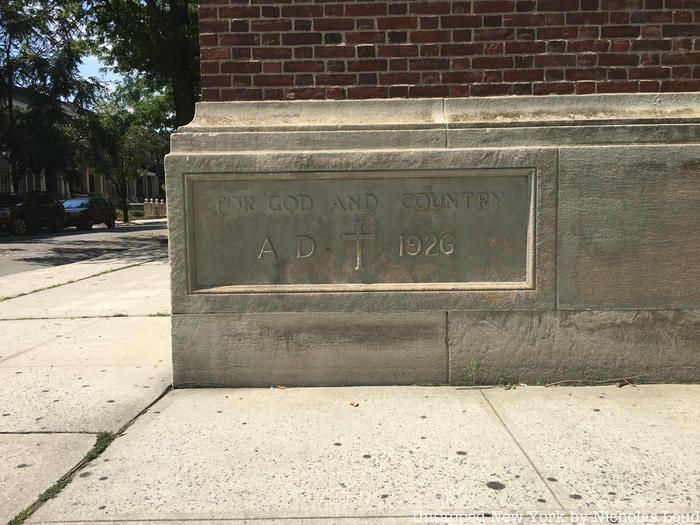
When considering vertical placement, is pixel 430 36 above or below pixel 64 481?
above

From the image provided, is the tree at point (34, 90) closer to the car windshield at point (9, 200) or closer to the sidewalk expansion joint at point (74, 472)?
the car windshield at point (9, 200)

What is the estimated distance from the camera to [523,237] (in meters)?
4.20

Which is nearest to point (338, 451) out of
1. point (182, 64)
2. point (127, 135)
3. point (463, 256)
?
point (463, 256)

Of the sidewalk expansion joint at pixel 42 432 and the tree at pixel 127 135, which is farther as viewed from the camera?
the tree at pixel 127 135

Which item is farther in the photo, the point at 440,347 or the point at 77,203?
the point at 77,203

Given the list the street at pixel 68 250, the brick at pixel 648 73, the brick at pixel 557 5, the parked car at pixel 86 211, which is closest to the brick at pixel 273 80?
the brick at pixel 557 5

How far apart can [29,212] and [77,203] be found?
17.2ft

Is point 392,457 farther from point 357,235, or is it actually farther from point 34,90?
point 34,90

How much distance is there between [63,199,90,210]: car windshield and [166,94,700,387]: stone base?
27.4 meters

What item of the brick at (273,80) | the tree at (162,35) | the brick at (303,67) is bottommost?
the brick at (273,80)

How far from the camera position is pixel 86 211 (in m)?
28.9

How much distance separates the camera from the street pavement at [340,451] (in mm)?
2658

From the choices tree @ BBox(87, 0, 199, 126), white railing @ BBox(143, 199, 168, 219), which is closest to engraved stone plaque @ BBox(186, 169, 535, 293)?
tree @ BBox(87, 0, 199, 126)

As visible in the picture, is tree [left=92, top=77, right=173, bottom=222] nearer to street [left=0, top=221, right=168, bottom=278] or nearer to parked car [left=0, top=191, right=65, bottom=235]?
parked car [left=0, top=191, right=65, bottom=235]
